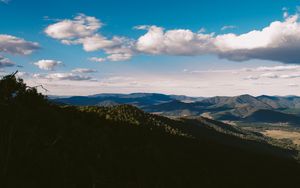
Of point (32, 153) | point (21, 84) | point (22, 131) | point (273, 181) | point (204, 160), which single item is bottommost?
point (273, 181)

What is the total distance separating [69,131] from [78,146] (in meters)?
12.1

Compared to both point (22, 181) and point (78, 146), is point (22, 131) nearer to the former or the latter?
point (22, 181)

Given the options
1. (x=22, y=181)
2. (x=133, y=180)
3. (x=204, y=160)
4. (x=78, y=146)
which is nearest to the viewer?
(x=22, y=181)

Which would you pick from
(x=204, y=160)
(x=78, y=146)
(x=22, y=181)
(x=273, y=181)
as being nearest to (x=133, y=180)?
(x=78, y=146)

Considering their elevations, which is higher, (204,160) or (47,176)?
(47,176)

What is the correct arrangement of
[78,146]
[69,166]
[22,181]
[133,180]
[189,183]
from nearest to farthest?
[22,181], [69,166], [78,146], [133,180], [189,183]

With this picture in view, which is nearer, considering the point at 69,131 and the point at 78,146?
the point at 78,146

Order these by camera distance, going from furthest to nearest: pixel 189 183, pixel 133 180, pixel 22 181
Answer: pixel 189 183
pixel 133 180
pixel 22 181

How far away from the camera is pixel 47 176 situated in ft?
168

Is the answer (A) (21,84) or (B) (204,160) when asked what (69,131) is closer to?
(A) (21,84)

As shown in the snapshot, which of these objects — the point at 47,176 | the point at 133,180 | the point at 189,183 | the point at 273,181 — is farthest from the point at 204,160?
the point at 47,176

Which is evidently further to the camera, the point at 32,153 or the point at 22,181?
the point at 32,153

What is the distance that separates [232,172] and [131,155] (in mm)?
49247

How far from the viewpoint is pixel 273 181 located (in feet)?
424
